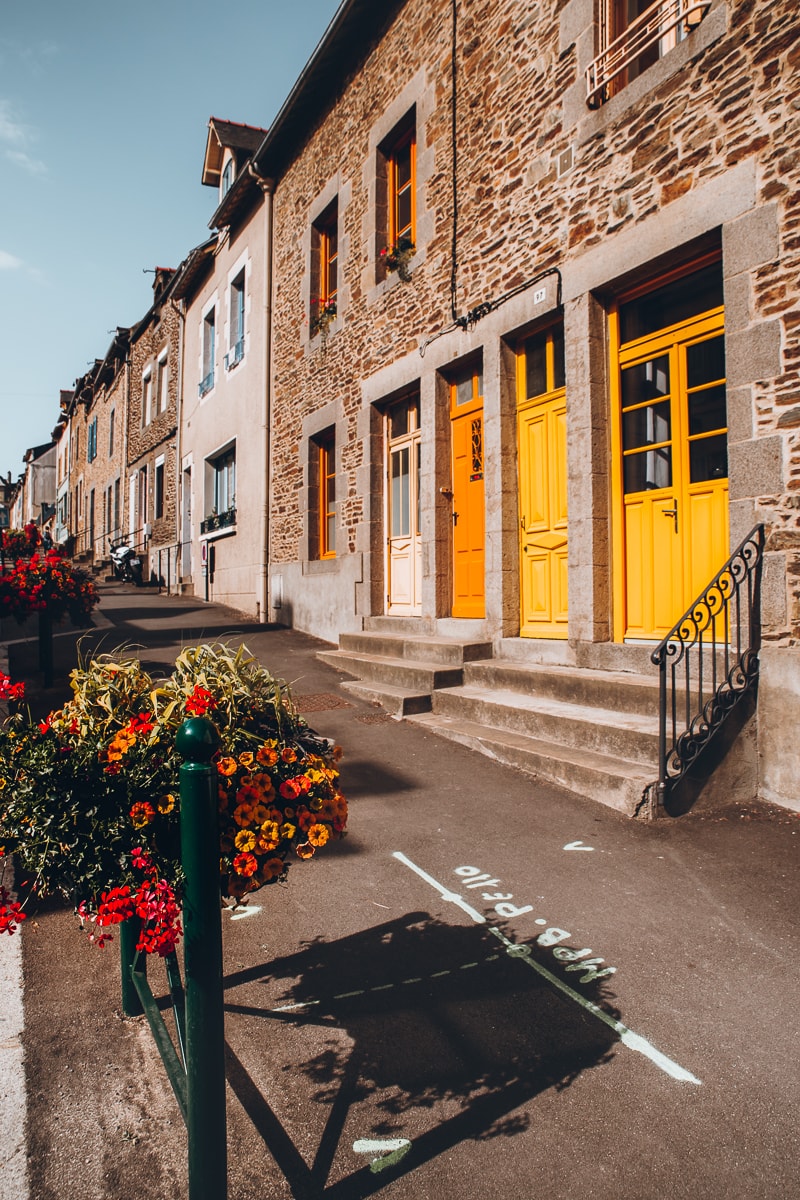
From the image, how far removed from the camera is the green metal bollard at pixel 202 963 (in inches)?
65.9

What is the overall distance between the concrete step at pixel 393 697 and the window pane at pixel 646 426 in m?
2.79

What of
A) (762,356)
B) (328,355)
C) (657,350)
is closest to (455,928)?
(762,356)

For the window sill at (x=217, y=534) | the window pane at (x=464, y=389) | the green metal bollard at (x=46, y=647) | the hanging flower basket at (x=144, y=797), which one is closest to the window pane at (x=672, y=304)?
the window pane at (x=464, y=389)

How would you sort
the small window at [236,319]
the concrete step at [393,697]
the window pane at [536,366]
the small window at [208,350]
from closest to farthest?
the concrete step at [393,697] < the window pane at [536,366] < the small window at [236,319] < the small window at [208,350]

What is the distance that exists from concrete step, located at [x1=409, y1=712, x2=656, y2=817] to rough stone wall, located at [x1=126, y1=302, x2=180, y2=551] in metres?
14.6

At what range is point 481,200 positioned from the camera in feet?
25.7

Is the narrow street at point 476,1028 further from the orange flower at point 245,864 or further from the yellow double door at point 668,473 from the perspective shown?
the yellow double door at point 668,473

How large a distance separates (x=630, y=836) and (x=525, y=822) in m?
0.59

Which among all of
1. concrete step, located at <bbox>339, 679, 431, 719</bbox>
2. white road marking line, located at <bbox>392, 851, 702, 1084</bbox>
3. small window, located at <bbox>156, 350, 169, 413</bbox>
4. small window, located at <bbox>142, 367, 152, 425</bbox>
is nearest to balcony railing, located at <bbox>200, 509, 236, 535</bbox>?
small window, located at <bbox>156, 350, 169, 413</bbox>

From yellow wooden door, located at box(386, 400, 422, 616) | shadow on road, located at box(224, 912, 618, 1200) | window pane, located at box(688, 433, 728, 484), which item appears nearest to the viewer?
shadow on road, located at box(224, 912, 618, 1200)

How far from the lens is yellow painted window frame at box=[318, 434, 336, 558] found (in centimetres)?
1157

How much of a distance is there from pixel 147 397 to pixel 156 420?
185 cm

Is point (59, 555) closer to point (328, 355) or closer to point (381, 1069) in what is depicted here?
point (328, 355)

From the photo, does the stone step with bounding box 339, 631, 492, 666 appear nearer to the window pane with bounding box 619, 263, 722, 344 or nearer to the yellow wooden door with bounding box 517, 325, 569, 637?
the yellow wooden door with bounding box 517, 325, 569, 637
